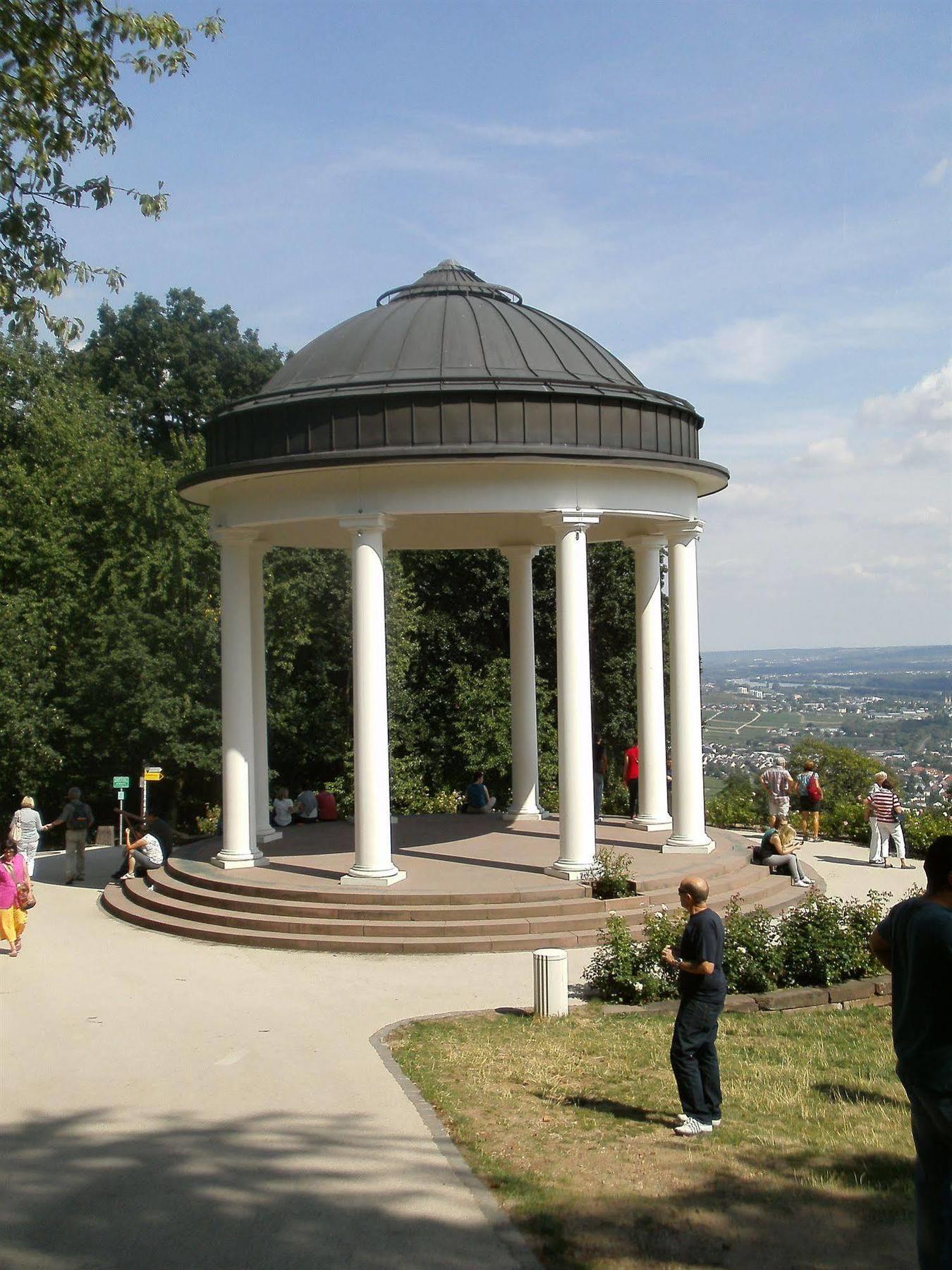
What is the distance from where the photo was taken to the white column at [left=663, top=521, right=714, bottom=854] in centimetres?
2033

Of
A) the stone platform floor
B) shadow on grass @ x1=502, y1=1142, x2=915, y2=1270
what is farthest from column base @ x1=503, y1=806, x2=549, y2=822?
shadow on grass @ x1=502, y1=1142, x2=915, y2=1270

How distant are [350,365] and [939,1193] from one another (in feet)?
50.3

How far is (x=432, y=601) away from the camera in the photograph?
43562mm

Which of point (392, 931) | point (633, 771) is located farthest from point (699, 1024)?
point (633, 771)

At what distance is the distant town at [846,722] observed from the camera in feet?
174

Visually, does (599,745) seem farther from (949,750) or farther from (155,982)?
(949,750)

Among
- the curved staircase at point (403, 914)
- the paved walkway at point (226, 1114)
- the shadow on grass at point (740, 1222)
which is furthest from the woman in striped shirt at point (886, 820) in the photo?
the shadow on grass at point (740, 1222)

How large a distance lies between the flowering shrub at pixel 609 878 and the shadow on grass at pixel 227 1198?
810cm

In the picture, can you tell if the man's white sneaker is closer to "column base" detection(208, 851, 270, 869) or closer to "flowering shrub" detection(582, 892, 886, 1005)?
"flowering shrub" detection(582, 892, 886, 1005)

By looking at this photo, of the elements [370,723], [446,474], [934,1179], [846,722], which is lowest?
[846,722]

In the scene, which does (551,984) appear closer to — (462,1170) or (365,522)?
(462,1170)

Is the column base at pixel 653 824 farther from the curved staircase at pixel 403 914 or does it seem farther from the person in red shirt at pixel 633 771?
the curved staircase at pixel 403 914

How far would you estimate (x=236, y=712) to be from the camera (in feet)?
64.9

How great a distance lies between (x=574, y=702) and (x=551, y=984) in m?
6.18
